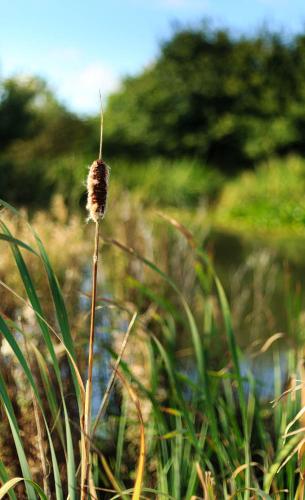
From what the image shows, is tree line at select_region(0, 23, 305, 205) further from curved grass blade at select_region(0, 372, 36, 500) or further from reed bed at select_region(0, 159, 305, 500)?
curved grass blade at select_region(0, 372, 36, 500)

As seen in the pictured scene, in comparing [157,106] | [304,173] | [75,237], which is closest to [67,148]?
[157,106]

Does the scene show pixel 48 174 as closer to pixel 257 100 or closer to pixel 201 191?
pixel 201 191

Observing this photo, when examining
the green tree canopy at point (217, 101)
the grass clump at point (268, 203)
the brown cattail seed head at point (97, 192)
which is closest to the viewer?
the brown cattail seed head at point (97, 192)

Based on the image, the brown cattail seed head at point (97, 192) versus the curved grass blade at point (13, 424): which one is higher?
the brown cattail seed head at point (97, 192)

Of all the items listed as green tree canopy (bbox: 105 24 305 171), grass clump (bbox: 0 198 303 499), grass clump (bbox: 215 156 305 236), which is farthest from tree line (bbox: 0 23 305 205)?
grass clump (bbox: 0 198 303 499)

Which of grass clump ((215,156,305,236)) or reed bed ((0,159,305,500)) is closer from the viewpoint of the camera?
reed bed ((0,159,305,500))

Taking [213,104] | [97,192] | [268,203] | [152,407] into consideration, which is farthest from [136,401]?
[213,104]

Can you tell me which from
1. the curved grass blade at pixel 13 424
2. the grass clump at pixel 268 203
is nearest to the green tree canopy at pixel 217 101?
the grass clump at pixel 268 203

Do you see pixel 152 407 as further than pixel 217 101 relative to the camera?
No

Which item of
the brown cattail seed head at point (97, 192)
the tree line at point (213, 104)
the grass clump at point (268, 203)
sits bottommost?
the brown cattail seed head at point (97, 192)

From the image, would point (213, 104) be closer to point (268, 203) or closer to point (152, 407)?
point (268, 203)

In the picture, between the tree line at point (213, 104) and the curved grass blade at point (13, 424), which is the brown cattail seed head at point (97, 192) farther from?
the tree line at point (213, 104)

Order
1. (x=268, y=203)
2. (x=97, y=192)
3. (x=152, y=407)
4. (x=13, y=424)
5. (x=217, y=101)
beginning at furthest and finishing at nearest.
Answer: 1. (x=217, y=101)
2. (x=268, y=203)
3. (x=152, y=407)
4. (x=13, y=424)
5. (x=97, y=192)
